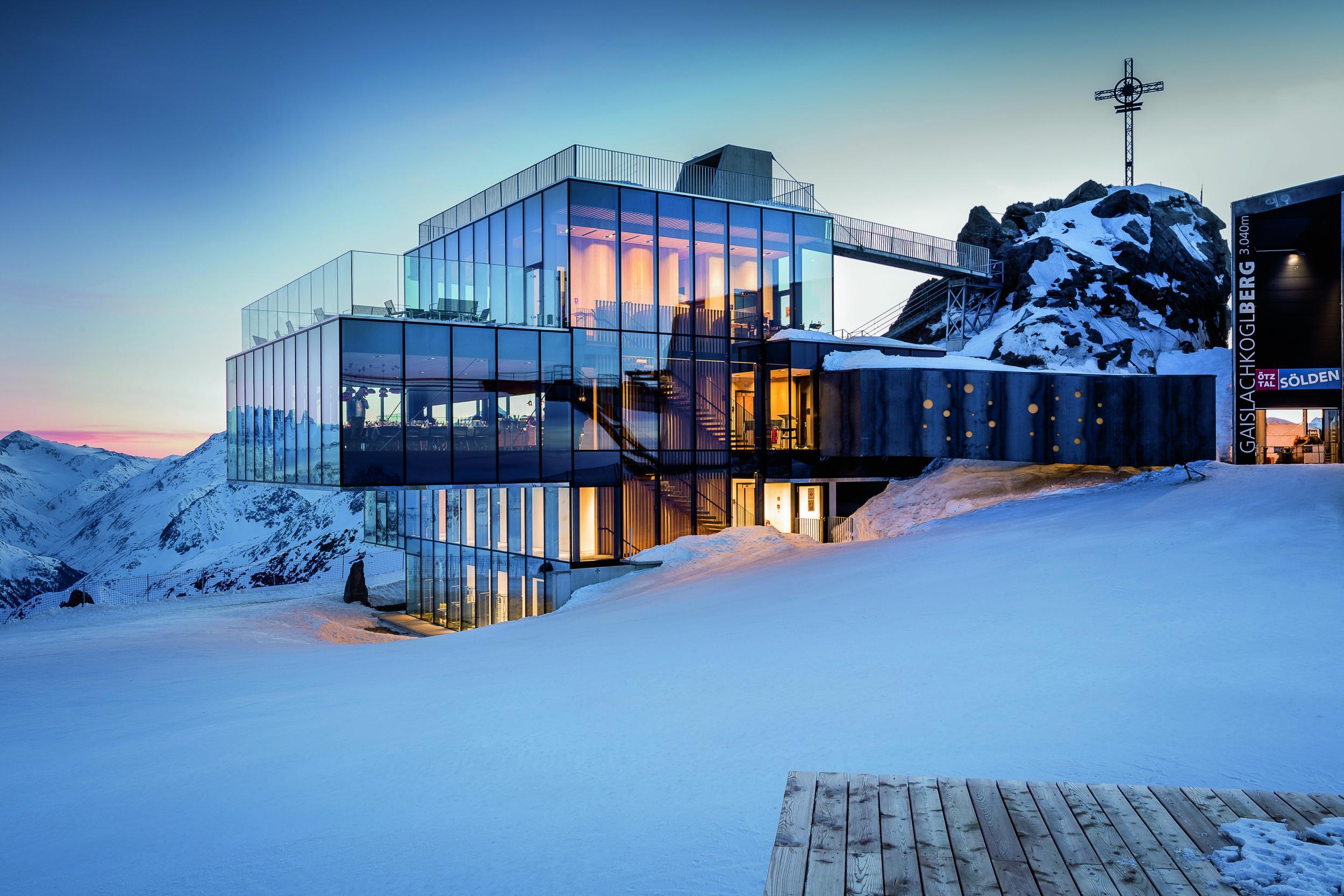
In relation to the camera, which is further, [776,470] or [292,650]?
[776,470]

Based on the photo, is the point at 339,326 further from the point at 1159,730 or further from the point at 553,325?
the point at 1159,730

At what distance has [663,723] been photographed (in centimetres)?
838

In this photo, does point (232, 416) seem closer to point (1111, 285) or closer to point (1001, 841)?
point (1001, 841)

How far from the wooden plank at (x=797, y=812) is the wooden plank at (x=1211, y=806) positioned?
190 centimetres

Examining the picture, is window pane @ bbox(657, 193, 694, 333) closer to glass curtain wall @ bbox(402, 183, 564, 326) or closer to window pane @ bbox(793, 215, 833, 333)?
glass curtain wall @ bbox(402, 183, 564, 326)

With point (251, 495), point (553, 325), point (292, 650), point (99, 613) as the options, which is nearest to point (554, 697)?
point (292, 650)

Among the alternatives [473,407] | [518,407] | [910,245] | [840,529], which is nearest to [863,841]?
[473,407]

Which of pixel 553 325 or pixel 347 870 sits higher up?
pixel 553 325

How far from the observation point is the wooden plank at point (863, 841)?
3848 millimetres

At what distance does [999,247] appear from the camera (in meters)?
62.8

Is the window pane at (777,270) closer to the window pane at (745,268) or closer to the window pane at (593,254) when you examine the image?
the window pane at (745,268)

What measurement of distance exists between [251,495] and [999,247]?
441ft

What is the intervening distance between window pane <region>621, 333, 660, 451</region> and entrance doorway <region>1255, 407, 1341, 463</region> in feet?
78.0

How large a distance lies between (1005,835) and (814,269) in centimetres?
2729
